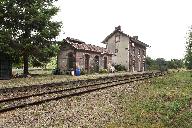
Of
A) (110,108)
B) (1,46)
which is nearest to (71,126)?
(110,108)

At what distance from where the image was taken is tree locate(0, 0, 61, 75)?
30316mm

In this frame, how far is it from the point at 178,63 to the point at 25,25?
229ft

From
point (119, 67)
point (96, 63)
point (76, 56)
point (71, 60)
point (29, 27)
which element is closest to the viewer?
point (29, 27)

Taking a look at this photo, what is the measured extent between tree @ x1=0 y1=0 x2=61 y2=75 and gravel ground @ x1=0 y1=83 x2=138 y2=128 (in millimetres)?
19586

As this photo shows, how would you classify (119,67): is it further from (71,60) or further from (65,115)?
(65,115)

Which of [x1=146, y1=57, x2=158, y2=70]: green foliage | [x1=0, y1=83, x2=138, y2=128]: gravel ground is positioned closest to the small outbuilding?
[x1=0, y1=83, x2=138, y2=128]: gravel ground

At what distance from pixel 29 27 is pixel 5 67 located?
17.8ft

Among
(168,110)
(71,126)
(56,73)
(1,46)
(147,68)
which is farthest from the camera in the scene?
(147,68)

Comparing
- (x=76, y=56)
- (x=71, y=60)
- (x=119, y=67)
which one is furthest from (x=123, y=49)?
(x=76, y=56)

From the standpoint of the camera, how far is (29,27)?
104 feet

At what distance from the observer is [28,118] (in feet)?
29.0

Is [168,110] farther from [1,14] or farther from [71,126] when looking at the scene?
[1,14]

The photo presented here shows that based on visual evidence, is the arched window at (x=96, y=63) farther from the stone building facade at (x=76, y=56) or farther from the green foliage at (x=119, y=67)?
the green foliage at (x=119, y=67)

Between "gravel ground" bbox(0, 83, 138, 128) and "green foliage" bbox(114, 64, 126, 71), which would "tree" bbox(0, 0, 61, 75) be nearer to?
"gravel ground" bbox(0, 83, 138, 128)
